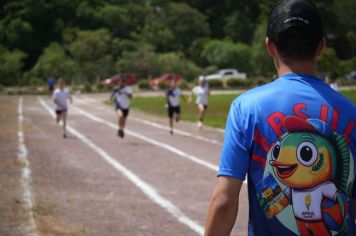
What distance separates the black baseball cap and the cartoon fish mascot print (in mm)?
378

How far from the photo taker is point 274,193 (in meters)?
2.69

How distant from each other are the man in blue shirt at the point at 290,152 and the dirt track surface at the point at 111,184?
16.1ft

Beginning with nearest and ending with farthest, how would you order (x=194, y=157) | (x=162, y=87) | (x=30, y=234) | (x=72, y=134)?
(x=30, y=234), (x=194, y=157), (x=72, y=134), (x=162, y=87)

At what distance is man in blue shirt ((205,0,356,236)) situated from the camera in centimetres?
268

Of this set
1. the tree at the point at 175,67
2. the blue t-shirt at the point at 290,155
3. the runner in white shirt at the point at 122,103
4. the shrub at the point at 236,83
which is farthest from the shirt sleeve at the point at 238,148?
the tree at the point at 175,67

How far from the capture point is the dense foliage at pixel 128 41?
61188 mm

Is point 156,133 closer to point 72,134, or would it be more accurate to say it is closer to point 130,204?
point 72,134

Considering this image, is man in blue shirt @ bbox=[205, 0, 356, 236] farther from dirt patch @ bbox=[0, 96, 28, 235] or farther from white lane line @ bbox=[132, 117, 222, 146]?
white lane line @ bbox=[132, 117, 222, 146]

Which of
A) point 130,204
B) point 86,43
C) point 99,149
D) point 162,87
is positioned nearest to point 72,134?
point 99,149

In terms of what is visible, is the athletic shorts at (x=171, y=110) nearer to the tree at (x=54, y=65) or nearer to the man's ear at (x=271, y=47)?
the man's ear at (x=271, y=47)

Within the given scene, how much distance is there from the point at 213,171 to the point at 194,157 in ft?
7.47

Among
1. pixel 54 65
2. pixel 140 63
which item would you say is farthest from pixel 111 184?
pixel 140 63

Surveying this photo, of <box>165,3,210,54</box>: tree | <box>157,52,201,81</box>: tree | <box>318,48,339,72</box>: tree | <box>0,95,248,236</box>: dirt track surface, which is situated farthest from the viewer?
<box>165,3,210,54</box>: tree

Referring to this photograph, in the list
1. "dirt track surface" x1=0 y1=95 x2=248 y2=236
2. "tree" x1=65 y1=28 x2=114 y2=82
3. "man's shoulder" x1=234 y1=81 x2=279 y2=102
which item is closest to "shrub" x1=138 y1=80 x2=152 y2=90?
"tree" x1=65 y1=28 x2=114 y2=82
